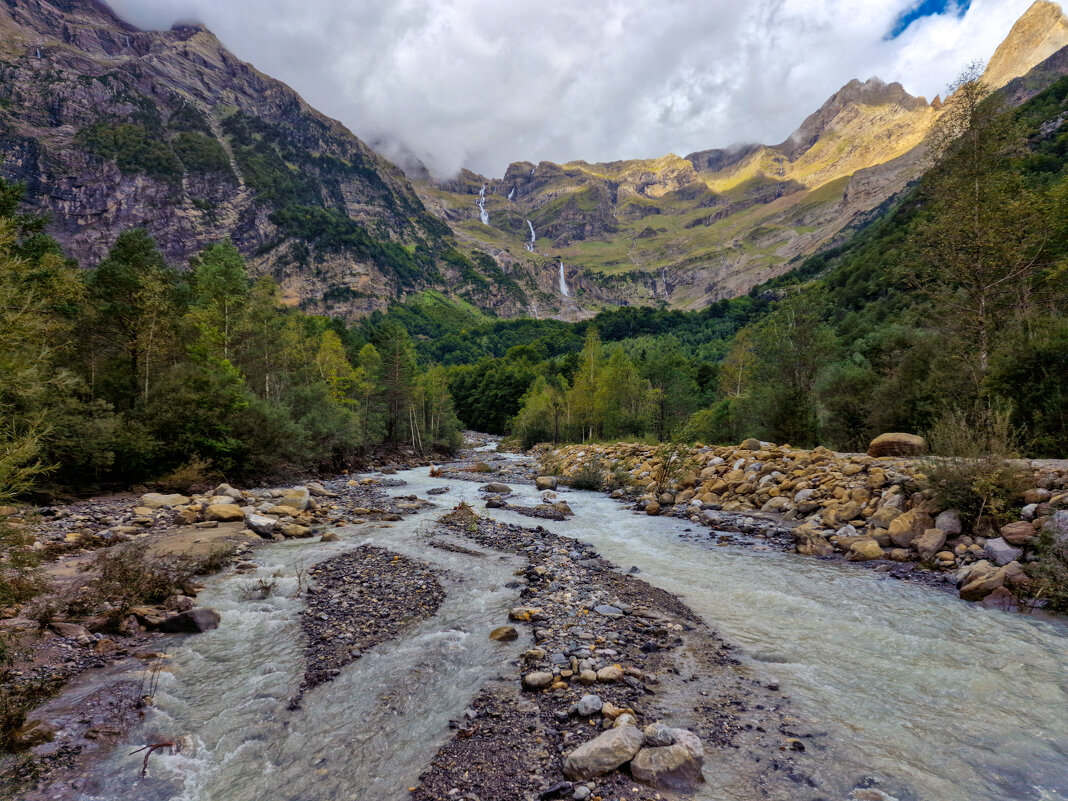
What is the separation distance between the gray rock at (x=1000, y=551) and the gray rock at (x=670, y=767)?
961cm

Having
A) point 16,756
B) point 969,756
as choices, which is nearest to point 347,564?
point 16,756

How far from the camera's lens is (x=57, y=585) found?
29.0 feet

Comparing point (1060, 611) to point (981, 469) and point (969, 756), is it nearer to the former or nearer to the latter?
point (981, 469)

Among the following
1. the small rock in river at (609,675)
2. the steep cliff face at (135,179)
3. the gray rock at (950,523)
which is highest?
the steep cliff face at (135,179)

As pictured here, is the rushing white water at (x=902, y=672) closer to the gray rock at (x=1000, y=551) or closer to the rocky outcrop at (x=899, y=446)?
the gray rock at (x=1000, y=551)

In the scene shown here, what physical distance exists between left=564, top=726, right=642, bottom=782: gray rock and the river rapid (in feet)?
2.40

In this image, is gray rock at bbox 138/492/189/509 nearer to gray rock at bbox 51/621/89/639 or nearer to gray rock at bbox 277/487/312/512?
gray rock at bbox 277/487/312/512

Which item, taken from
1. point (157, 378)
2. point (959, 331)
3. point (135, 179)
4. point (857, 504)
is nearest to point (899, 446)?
point (857, 504)

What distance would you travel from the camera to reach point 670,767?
414 cm

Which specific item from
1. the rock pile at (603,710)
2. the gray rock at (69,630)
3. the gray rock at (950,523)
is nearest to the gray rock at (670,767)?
the rock pile at (603,710)

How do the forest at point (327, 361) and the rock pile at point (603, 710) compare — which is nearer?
the rock pile at point (603, 710)

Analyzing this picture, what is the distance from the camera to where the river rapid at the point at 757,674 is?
14.5ft

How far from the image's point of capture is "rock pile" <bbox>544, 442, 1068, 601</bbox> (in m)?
9.41

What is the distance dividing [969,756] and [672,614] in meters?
4.34
